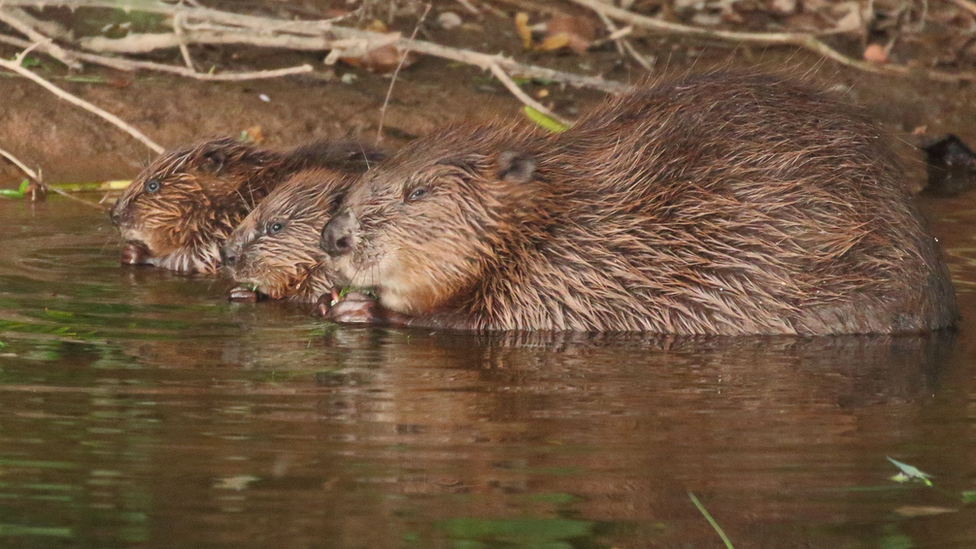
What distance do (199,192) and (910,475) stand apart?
335 cm

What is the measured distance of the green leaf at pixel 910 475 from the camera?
118 inches

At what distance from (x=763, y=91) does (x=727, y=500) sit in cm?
210

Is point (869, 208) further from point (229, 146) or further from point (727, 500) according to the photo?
point (229, 146)

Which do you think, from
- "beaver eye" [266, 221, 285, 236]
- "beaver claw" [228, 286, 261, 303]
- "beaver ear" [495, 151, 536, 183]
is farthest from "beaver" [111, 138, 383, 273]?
"beaver ear" [495, 151, 536, 183]

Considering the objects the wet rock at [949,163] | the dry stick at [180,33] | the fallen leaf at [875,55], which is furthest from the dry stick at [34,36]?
the fallen leaf at [875,55]

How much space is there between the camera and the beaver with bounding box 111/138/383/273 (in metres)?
5.57

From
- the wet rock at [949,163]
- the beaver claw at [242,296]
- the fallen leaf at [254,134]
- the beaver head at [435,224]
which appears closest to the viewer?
the beaver head at [435,224]

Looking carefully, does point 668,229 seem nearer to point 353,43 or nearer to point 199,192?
point 199,192

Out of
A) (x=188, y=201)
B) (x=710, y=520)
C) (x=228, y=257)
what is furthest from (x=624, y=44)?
(x=710, y=520)

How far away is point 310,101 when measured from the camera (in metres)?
7.04

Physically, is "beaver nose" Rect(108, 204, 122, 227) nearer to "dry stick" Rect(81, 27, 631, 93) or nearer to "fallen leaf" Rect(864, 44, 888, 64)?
"dry stick" Rect(81, 27, 631, 93)

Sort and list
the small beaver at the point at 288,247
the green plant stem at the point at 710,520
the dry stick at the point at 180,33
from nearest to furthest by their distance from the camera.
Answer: the green plant stem at the point at 710,520
the small beaver at the point at 288,247
the dry stick at the point at 180,33

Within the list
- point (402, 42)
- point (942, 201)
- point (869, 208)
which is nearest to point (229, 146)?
point (402, 42)

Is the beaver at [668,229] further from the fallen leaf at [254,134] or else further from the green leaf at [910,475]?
the fallen leaf at [254,134]
